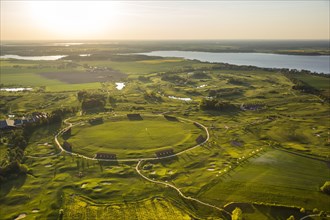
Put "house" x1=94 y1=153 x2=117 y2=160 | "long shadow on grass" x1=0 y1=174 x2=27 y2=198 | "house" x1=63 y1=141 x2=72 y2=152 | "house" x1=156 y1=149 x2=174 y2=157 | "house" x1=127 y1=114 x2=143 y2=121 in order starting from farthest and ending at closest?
"house" x1=127 y1=114 x2=143 y2=121 < "house" x1=63 y1=141 x2=72 y2=152 < "house" x1=156 y1=149 x2=174 y2=157 < "house" x1=94 y1=153 x2=117 y2=160 < "long shadow on grass" x1=0 y1=174 x2=27 y2=198

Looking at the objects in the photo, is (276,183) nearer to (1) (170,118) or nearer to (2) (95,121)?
(1) (170,118)

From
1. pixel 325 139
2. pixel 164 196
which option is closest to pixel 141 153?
pixel 164 196

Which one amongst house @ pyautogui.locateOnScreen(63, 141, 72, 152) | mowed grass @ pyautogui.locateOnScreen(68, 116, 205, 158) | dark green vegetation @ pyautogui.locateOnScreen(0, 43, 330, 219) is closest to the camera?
dark green vegetation @ pyautogui.locateOnScreen(0, 43, 330, 219)

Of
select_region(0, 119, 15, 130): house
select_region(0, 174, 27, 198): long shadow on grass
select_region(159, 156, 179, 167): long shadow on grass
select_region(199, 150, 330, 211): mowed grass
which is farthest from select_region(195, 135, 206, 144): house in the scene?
select_region(0, 119, 15, 130): house

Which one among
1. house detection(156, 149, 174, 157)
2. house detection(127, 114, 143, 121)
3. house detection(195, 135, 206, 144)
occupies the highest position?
house detection(127, 114, 143, 121)

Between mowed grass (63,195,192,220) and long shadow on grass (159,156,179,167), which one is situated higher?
long shadow on grass (159,156,179,167)

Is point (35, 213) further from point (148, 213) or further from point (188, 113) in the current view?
point (188, 113)

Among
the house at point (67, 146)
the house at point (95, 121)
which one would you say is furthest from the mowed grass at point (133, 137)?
the house at point (95, 121)

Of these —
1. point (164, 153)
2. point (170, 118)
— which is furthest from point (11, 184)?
point (170, 118)

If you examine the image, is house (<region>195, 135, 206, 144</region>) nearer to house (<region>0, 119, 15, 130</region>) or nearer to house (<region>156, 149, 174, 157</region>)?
house (<region>156, 149, 174, 157</region>)
